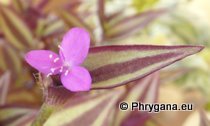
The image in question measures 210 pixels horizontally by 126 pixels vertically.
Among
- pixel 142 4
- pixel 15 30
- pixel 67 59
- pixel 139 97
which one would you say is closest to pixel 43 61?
pixel 67 59

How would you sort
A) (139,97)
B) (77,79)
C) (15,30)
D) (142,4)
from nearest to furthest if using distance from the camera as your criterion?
(77,79) < (139,97) < (15,30) < (142,4)

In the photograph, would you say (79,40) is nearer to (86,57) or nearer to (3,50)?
(86,57)

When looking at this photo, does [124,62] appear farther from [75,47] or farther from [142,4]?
[142,4]

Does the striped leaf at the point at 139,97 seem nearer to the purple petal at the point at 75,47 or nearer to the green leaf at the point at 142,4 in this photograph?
the purple petal at the point at 75,47

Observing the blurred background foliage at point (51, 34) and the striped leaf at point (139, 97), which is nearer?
the striped leaf at point (139, 97)

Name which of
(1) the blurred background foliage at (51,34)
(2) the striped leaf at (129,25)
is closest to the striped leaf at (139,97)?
(1) the blurred background foliage at (51,34)

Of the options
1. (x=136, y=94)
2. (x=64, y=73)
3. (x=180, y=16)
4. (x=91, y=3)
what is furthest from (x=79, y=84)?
(x=180, y=16)
